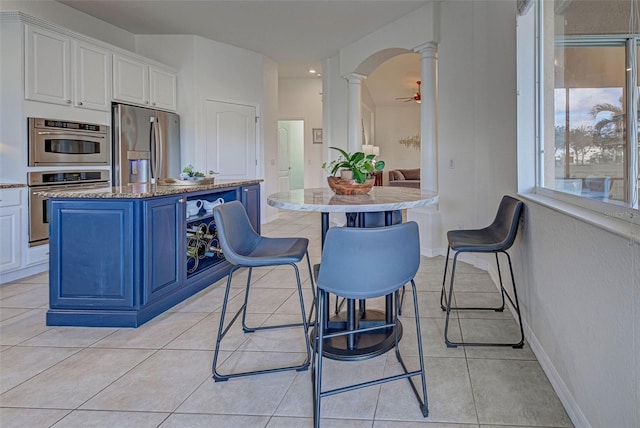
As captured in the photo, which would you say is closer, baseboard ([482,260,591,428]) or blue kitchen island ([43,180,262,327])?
baseboard ([482,260,591,428])

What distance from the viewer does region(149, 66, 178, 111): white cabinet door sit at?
533 cm

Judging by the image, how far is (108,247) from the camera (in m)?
2.58

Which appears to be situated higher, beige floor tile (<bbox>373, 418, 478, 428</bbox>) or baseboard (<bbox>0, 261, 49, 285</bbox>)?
baseboard (<bbox>0, 261, 49, 285</bbox>)

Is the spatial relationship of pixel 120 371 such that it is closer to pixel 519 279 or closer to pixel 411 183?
pixel 519 279

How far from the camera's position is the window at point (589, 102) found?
4.78 feet

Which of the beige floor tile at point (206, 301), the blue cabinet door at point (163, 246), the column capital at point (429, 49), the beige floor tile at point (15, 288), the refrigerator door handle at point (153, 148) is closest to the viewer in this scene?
the blue cabinet door at point (163, 246)

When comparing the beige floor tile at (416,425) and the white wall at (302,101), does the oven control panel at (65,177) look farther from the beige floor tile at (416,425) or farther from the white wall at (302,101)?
the white wall at (302,101)

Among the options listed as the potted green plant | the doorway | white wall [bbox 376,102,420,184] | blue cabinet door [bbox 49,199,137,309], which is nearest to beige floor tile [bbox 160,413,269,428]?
blue cabinet door [bbox 49,199,137,309]

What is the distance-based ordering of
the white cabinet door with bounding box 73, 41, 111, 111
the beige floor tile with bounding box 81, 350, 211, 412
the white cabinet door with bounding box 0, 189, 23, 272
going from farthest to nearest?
the white cabinet door with bounding box 73, 41, 111, 111
the white cabinet door with bounding box 0, 189, 23, 272
the beige floor tile with bounding box 81, 350, 211, 412

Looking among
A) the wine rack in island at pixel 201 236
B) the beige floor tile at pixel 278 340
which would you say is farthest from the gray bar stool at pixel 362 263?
the wine rack in island at pixel 201 236

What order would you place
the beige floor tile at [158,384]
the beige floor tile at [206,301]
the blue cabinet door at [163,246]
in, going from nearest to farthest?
the beige floor tile at [158,384], the blue cabinet door at [163,246], the beige floor tile at [206,301]

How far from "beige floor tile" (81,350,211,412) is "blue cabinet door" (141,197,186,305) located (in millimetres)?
598

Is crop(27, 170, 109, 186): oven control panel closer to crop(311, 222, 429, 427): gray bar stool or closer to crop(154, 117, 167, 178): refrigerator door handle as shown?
crop(154, 117, 167, 178): refrigerator door handle

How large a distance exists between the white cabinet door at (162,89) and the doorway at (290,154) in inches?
152
